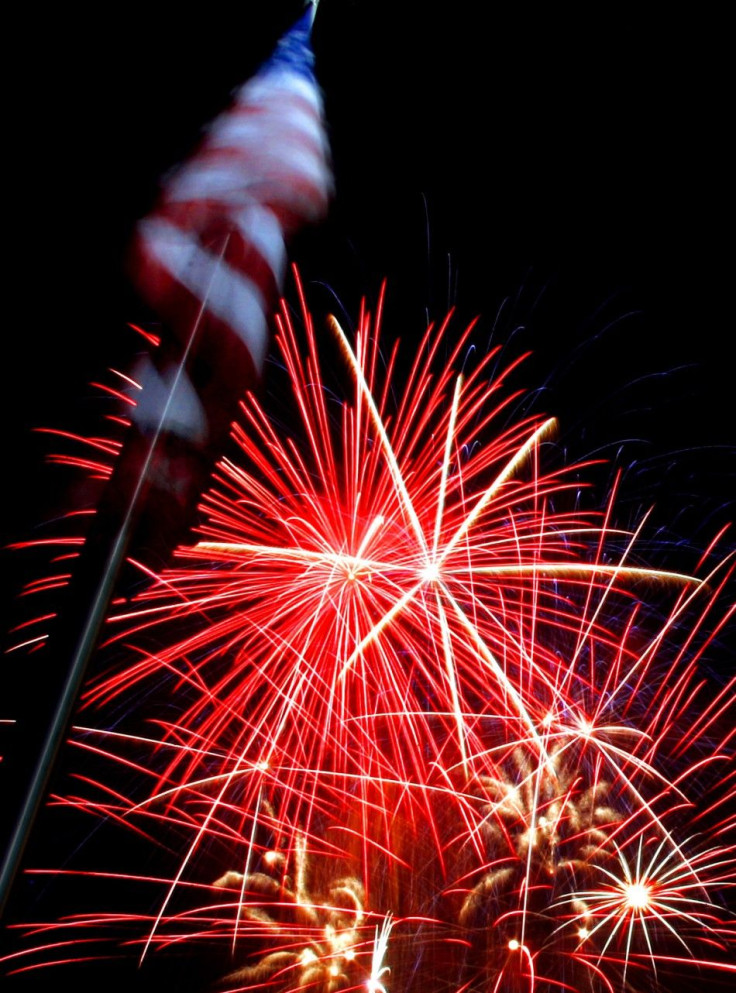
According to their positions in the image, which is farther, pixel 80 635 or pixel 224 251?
pixel 224 251

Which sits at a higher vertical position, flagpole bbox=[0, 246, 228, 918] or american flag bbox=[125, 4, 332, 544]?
american flag bbox=[125, 4, 332, 544]

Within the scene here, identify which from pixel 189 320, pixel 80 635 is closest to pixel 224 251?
pixel 189 320

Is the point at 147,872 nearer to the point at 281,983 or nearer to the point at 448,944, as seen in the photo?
the point at 281,983

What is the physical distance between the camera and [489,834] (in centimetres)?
1964

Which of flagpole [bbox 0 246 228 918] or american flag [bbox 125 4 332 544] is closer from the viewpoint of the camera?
flagpole [bbox 0 246 228 918]

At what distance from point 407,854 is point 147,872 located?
31.0ft

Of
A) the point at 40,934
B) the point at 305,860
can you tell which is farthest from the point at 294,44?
the point at 40,934

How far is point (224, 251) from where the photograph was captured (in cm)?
164

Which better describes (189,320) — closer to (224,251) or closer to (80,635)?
(224,251)

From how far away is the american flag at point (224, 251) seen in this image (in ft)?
4.25

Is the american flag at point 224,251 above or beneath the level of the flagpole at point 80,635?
above

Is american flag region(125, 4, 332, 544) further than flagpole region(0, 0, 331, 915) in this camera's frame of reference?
Yes

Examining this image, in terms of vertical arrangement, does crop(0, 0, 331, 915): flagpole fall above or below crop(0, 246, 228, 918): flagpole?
above

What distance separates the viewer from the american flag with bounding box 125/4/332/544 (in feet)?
4.25
